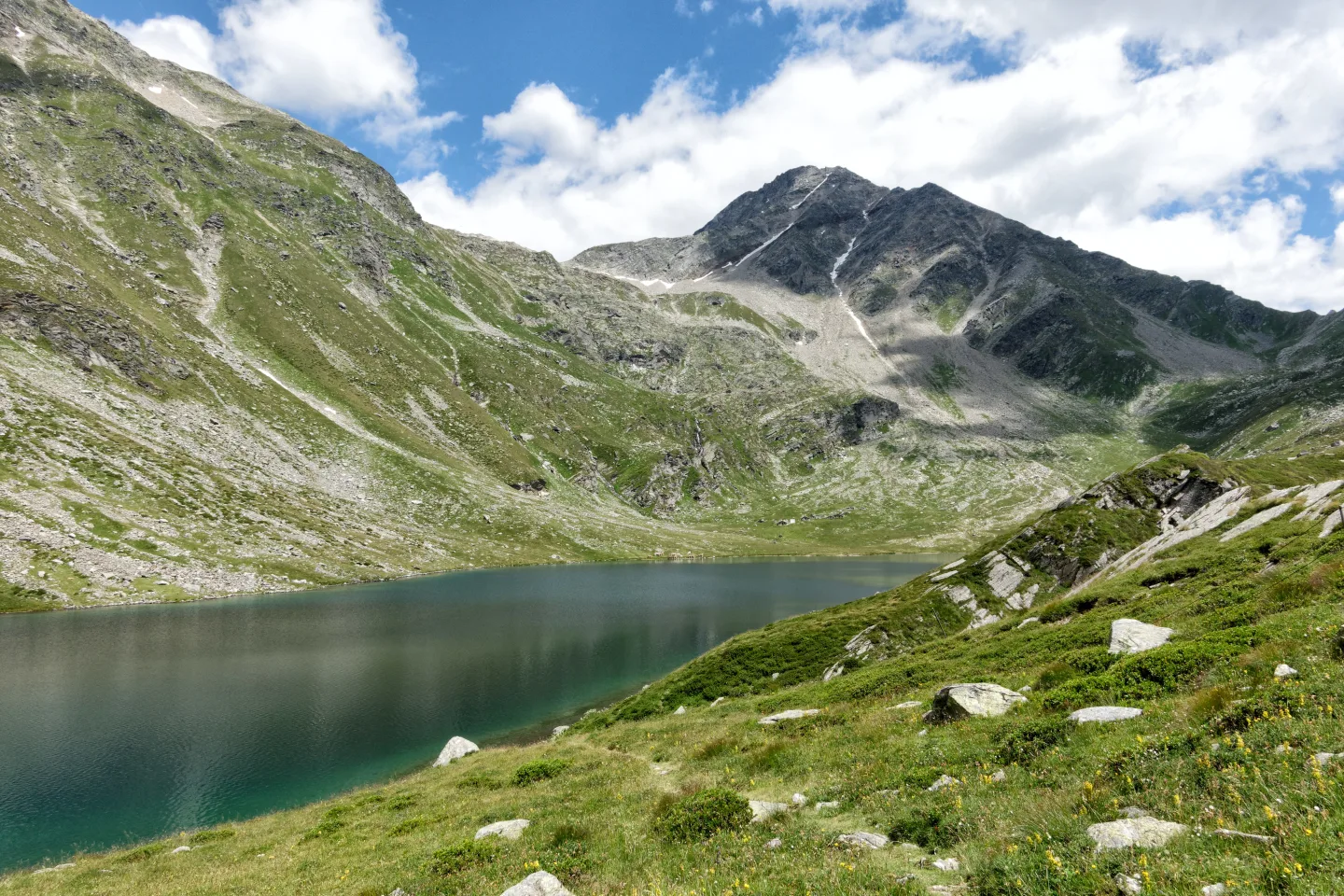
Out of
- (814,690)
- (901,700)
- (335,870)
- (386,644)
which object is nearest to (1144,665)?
(901,700)

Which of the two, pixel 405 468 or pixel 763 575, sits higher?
pixel 405 468

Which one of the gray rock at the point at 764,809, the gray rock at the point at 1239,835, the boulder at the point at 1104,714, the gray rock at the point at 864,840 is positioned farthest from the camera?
the gray rock at the point at 764,809

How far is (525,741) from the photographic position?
42.9 m

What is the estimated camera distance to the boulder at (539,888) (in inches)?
447

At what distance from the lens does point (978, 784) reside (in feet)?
41.1

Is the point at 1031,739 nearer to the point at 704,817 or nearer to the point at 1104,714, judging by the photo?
the point at 1104,714

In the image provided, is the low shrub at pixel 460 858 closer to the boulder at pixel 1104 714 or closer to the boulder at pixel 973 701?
the boulder at pixel 973 701

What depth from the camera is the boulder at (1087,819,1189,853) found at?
25.7ft

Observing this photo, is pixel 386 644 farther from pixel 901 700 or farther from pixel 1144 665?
pixel 1144 665

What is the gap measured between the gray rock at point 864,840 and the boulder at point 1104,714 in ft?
18.9

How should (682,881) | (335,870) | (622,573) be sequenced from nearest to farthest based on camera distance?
(682,881), (335,870), (622,573)

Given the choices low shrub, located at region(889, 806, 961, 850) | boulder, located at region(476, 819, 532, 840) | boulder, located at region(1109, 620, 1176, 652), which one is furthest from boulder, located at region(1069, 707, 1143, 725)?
boulder, located at region(476, 819, 532, 840)

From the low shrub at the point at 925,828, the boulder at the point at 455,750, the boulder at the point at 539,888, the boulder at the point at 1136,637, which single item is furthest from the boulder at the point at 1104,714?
the boulder at the point at 455,750

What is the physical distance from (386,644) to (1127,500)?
72.5m
